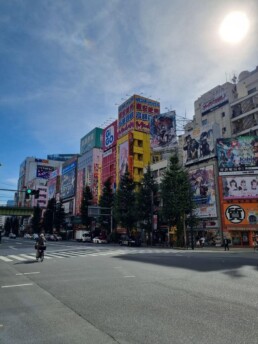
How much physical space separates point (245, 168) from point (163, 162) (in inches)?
Result: 696

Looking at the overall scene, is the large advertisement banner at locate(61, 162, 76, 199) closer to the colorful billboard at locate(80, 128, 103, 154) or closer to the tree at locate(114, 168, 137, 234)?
the colorful billboard at locate(80, 128, 103, 154)

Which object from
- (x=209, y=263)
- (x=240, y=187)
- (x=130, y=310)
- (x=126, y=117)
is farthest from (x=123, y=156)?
(x=130, y=310)

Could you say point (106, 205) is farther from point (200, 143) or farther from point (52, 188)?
point (52, 188)

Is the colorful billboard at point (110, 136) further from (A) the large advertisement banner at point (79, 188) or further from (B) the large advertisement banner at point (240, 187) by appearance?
(B) the large advertisement banner at point (240, 187)

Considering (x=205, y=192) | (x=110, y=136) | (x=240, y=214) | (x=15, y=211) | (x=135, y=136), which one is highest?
(x=110, y=136)

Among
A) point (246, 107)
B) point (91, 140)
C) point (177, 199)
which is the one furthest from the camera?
point (91, 140)

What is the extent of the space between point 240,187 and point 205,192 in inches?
212

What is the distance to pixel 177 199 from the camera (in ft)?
119

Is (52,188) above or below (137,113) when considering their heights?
below

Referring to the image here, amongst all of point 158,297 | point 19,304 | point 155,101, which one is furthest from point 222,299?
point 155,101

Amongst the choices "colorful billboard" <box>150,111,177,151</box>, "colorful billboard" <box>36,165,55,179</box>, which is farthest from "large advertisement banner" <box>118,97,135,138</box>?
"colorful billboard" <box>36,165,55,179</box>

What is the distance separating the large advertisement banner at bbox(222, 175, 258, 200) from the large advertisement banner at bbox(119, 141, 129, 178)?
83.3 feet

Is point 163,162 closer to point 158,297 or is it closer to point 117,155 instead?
point 117,155

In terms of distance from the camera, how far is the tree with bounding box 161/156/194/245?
36.3 meters
